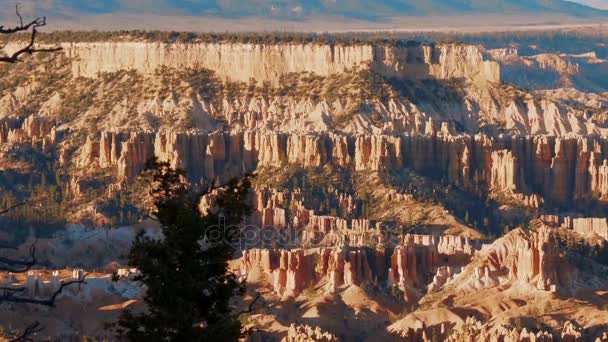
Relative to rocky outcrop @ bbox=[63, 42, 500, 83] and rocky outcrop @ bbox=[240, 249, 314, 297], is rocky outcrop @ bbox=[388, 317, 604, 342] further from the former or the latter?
rocky outcrop @ bbox=[63, 42, 500, 83]

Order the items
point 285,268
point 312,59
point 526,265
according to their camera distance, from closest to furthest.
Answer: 1. point 526,265
2. point 285,268
3. point 312,59

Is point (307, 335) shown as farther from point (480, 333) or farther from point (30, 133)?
point (30, 133)

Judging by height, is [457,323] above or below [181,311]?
below

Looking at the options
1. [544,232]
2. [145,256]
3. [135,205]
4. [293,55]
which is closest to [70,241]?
[135,205]

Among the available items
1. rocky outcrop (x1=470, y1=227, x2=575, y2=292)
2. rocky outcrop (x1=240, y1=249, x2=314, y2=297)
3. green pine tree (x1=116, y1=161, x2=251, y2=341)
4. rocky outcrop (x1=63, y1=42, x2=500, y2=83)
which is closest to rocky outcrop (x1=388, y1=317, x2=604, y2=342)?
rocky outcrop (x1=470, y1=227, x2=575, y2=292)

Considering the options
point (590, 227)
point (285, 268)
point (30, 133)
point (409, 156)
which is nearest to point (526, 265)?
point (285, 268)

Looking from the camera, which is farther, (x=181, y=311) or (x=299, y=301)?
(x=299, y=301)

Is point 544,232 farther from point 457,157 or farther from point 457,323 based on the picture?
point 457,157

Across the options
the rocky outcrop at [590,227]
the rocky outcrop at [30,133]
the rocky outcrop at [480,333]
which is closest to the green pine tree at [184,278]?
the rocky outcrop at [480,333]

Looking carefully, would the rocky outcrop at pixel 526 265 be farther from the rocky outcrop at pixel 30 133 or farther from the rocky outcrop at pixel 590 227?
the rocky outcrop at pixel 30 133
